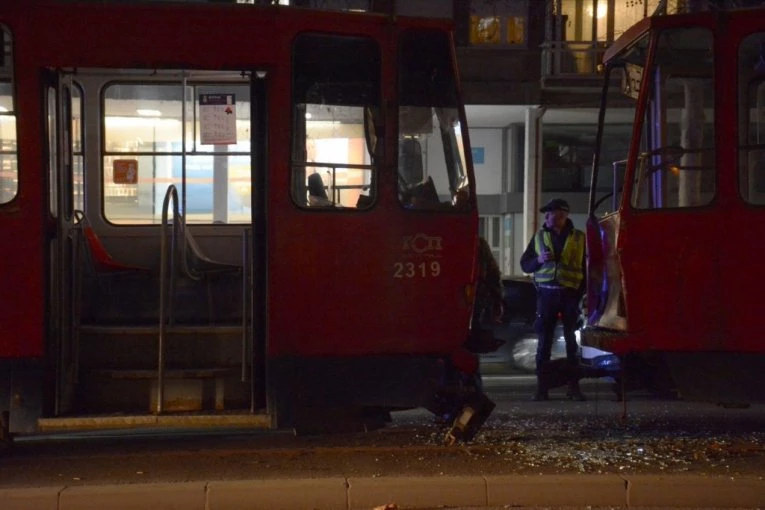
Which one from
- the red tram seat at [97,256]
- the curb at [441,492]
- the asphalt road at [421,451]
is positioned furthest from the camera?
the red tram seat at [97,256]

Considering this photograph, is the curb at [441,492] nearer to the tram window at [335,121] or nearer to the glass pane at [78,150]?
the tram window at [335,121]

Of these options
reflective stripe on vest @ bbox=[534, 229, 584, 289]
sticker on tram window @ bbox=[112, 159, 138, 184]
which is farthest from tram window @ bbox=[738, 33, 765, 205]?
sticker on tram window @ bbox=[112, 159, 138, 184]

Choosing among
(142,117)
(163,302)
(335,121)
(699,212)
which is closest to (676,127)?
(699,212)

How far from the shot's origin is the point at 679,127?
7.18 m

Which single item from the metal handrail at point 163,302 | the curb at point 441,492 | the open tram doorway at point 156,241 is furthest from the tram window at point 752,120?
Answer: the metal handrail at point 163,302

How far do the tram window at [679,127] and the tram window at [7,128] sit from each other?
432 centimetres

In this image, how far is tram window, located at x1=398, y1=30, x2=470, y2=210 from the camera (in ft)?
23.0

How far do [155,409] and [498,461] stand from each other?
2425 mm

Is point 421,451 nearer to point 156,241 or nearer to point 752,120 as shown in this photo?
point 156,241

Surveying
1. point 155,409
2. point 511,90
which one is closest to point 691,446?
point 155,409

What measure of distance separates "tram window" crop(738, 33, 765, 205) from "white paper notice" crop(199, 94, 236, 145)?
378cm

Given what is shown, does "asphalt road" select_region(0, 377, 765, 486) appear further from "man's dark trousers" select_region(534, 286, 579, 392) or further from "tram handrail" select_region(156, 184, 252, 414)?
"man's dark trousers" select_region(534, 286, 579, 392)

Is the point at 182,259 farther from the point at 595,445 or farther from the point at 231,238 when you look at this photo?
the point at 595,445

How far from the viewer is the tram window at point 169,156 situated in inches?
313
